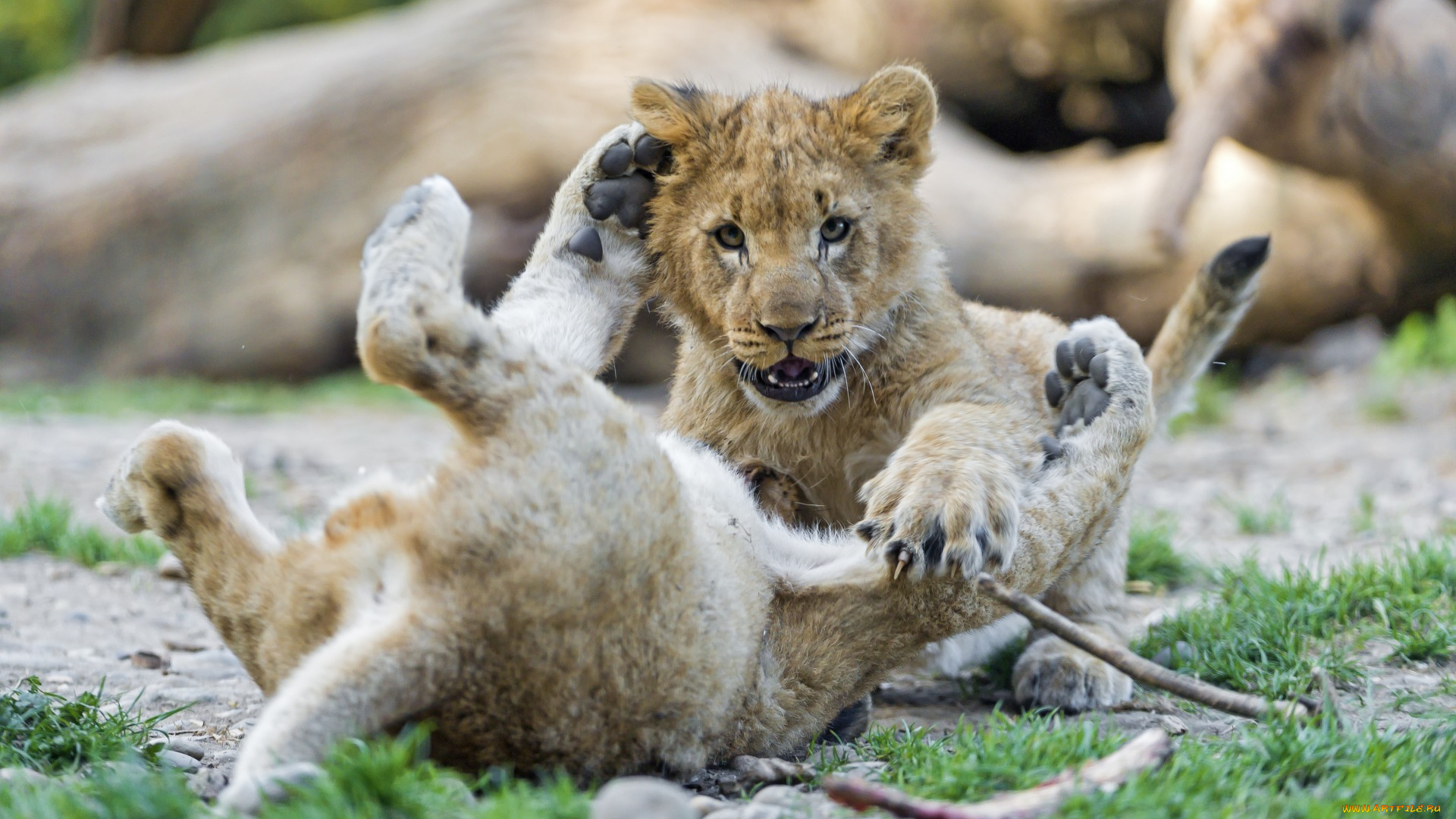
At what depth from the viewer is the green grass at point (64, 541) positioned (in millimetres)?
5246

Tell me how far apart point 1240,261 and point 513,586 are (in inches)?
129

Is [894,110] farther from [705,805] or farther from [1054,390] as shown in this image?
[705,805]

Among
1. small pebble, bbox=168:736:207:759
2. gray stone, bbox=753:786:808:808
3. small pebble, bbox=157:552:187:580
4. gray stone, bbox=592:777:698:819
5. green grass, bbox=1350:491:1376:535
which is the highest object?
gray stone, bbox=592:777:698:819

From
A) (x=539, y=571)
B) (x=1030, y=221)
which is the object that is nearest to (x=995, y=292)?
(x=1030, y=221)

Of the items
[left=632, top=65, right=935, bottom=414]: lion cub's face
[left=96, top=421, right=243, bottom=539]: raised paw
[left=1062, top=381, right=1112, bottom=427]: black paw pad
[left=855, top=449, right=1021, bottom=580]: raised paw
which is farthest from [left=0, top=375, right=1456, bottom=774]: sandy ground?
[left=632, top=65, right=935, bottom=414]: lion cub's face

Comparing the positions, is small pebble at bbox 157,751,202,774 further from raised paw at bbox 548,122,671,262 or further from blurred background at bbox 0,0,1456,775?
blurred background at bbox 0,0,1456,775

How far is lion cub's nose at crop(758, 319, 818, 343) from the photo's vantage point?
3797 millimetres

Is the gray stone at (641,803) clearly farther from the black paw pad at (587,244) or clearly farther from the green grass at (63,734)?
the black paw pad at (587,244)

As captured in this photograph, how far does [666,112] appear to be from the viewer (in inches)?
160

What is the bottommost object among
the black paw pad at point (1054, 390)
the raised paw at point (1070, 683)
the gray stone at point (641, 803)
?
the raised paw at point (1070, 683)

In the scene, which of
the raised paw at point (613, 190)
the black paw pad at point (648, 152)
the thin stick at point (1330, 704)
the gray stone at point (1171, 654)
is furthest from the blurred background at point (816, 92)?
the thin stick at point (1330, 704)

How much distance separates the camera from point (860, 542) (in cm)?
334

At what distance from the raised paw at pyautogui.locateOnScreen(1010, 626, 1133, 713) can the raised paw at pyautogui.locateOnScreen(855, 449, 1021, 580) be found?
0.72 meters

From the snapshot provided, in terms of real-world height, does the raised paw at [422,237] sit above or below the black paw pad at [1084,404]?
above
